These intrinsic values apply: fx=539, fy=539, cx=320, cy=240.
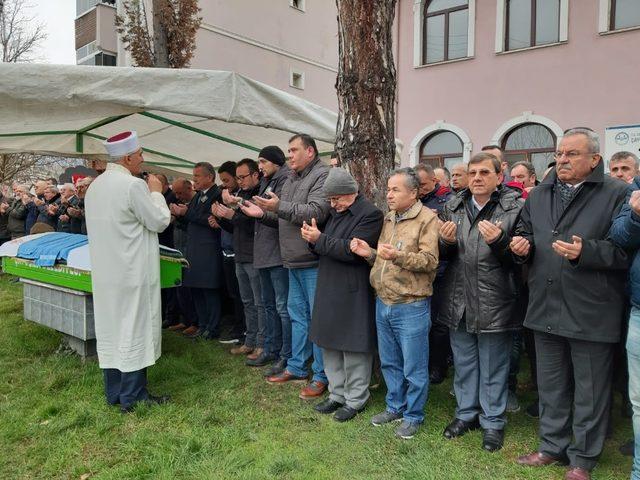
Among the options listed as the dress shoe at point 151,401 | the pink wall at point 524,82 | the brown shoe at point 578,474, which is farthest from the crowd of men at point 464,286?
the pink wall at point 524,82

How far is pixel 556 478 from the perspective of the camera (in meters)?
3.03

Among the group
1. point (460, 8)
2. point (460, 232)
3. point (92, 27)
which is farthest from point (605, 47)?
point (92, 27)

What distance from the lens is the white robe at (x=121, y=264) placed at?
3898mm

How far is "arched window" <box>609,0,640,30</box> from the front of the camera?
1139 cm

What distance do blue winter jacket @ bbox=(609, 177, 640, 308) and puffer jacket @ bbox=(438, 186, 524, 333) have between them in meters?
0.60

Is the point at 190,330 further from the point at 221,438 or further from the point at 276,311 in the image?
the point at 221,438

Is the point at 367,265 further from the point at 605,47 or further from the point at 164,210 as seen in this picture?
the point at 605,47

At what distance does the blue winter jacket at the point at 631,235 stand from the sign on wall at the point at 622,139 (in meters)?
9.50

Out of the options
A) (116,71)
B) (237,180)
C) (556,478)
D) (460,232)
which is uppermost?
(116,71)

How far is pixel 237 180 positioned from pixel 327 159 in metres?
2.47

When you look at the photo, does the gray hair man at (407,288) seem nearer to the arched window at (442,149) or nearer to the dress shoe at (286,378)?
the dress shoe at (286,378)

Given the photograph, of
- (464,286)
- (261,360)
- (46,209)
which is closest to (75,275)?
(261,360)

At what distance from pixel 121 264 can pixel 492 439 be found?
2.79 m

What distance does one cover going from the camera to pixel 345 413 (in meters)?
3.86
